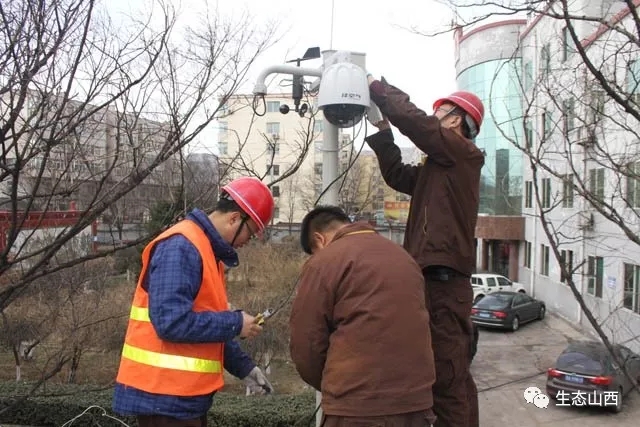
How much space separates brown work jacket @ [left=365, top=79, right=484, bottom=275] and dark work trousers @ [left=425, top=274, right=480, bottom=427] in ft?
0.41

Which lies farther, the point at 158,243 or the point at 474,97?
the point at 474,97

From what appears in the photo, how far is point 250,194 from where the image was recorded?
2488 millimetres

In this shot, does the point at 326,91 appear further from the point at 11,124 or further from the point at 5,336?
the point at 5,336

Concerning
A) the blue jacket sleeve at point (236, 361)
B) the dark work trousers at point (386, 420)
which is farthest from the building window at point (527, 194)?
the dark work trousers at point (386, 420)

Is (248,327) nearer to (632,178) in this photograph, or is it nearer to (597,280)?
(632,178)

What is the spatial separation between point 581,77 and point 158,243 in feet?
11.5

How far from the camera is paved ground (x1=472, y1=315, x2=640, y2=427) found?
38.0ft

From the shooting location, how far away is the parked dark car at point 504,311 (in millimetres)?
19923

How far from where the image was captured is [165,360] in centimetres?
221

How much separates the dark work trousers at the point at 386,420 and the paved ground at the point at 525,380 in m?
5.43

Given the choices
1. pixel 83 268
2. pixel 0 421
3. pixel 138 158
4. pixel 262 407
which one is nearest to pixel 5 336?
pixel 0 421

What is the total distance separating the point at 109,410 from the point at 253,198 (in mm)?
7464

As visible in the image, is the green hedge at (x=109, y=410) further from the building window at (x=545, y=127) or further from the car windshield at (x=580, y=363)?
the car windshield at (x=580, y=363)

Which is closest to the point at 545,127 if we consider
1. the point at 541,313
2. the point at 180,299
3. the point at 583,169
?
the point at 583,169
